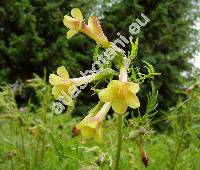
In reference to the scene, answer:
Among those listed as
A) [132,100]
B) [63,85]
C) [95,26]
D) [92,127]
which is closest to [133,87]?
[132,100]

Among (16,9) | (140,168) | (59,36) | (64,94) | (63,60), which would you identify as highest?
(16,9)

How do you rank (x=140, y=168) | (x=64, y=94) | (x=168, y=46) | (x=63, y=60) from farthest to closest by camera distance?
(x=168, y=46)
(x=63, y=60)
(x=140, y=168)
(x=64, y=94)

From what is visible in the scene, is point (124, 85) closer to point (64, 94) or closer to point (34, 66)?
point (64, 94)

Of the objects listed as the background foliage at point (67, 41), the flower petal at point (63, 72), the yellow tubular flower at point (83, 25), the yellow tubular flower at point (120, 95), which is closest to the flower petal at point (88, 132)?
the yellow tubular flower at point (120, 95)

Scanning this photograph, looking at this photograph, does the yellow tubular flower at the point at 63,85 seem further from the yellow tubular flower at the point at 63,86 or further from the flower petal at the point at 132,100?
the flower petal at the point at 132,100

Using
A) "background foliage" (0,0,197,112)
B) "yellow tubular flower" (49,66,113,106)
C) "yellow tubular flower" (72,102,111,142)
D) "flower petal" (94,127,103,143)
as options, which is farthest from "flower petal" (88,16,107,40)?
"background foliage" (0,0,197,112)

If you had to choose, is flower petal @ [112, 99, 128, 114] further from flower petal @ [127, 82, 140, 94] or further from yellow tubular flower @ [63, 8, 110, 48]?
yellow tubular flower @ [63, 8, 110, 48]

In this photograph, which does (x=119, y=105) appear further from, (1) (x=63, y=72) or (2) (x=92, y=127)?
(1) (x=63, y=72)

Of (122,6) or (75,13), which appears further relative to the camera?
(122,6)

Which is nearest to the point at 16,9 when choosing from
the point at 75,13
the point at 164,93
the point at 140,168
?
the point at 164,93
